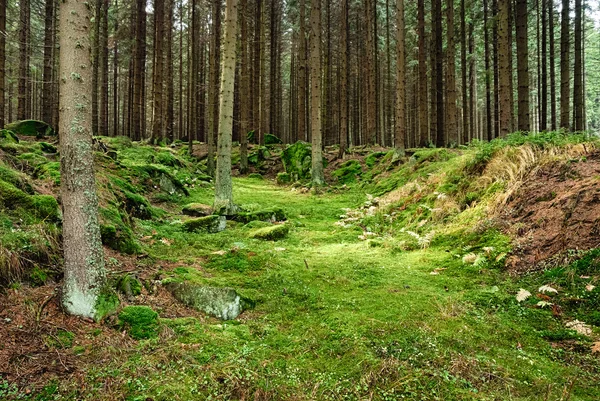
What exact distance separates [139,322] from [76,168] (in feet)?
5.48

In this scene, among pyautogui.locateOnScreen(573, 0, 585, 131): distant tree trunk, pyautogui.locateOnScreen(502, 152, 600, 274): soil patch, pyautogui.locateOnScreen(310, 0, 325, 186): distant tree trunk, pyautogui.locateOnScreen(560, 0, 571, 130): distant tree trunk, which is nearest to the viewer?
pyautogui.locateOnScreen(502, 152, 600, 274): soil patch

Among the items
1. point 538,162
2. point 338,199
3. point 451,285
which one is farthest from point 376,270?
point 338,199

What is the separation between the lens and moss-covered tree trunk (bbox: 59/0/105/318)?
3486mm

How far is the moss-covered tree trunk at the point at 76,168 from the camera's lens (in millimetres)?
3486

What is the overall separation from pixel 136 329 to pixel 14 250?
171 centimetres

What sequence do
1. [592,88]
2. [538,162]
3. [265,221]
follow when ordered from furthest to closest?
1. [592,88]
2. [265,221]
3. [538,162]

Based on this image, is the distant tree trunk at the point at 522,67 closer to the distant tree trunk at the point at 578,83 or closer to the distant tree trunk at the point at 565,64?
the distant tree trunk at the point at 565,64

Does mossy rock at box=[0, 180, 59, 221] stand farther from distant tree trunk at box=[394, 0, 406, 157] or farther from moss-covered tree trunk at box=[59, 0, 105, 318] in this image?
distant tree trunk at box=[394, 0, 406, 157]

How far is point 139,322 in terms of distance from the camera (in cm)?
355

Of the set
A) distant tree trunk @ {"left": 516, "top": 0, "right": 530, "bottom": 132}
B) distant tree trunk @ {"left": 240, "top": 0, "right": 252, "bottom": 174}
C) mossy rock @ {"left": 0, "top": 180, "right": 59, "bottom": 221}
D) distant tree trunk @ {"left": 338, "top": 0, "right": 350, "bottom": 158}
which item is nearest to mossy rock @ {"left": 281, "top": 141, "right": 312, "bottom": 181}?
distant tree trunk @ {"left": 338, "top": 0, "right": 350, "bottom": 158}

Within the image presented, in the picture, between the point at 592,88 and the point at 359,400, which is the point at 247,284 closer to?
the point at 359,400

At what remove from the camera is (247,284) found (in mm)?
4953

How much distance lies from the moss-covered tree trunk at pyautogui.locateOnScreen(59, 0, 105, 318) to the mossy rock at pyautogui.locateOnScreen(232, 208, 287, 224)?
18.3 ft

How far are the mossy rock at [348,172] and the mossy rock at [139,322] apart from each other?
42.6ft
